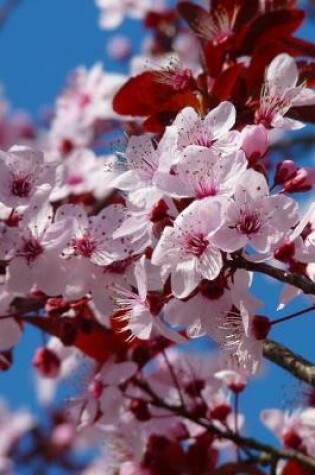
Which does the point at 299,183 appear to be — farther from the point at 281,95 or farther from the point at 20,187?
the point at 20,187

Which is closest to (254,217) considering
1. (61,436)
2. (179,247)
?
(179,247)

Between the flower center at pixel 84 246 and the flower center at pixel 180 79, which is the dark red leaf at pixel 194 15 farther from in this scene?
the flower center at pixel 84 246

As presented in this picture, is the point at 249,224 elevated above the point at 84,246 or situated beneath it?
elevated above

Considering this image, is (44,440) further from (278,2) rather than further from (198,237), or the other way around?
(198,237)

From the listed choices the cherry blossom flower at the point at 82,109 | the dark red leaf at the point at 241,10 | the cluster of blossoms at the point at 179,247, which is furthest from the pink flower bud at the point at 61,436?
the dark red leaf at the point at 241,10

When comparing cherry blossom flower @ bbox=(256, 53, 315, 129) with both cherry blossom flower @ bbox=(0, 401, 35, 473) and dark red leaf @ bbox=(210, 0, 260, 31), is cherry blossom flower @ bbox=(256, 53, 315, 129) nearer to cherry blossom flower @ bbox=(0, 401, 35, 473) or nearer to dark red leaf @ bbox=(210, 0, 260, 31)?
dark red leaf @ bbox=(210, 0, 260, 31)

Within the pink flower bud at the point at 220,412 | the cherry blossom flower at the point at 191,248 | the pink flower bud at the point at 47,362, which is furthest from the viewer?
the pink flower bud at the point at 47,362
